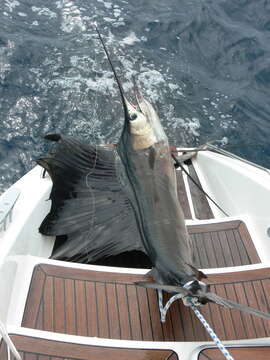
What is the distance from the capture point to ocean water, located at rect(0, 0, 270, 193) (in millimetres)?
4598

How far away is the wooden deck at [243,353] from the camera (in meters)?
1.65

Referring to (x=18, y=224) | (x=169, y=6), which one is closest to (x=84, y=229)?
(x=18, y=224)

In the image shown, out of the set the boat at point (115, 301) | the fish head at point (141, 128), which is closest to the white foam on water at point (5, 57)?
the boat at point (115, 301)

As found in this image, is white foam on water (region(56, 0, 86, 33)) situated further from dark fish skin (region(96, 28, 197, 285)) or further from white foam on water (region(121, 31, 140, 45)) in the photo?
dark fish skin (region(96, 28, 197, 285))

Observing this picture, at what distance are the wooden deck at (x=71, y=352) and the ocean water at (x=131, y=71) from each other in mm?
2525

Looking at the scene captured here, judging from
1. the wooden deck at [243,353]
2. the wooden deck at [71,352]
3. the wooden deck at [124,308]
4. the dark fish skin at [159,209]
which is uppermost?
the dark fish skin at [159,209]

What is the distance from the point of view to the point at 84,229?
2.44m

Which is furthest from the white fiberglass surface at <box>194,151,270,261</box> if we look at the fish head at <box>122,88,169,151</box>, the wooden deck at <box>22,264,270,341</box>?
the fish head at <box>122,88,169,151</box>

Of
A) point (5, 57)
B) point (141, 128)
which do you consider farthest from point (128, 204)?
point (5, 57)

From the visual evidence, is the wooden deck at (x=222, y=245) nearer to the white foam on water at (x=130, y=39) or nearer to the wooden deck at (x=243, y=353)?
the wooden deck at (x=243, y=353)

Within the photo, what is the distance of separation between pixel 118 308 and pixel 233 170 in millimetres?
1543

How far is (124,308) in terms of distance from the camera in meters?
2.04

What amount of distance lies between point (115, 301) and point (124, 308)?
57mm

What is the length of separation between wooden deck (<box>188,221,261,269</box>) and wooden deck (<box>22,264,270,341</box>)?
24cm
